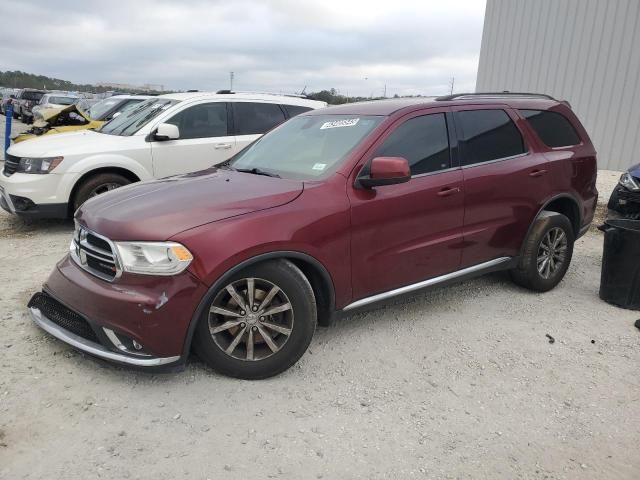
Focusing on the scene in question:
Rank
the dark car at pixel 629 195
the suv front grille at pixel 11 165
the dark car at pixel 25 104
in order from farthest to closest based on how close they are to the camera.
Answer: the dark car at pixel 25 104
the dark car at pixel 629 195
the suv front grille at pixel 11 165

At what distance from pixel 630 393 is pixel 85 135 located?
680cm

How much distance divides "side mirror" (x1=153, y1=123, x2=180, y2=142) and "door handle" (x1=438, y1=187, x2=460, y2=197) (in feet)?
13.1

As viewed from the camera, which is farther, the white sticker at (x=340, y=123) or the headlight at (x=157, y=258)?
the white sticker at (x=340, y=123)

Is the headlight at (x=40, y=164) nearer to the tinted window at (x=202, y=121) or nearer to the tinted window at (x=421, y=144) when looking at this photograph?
the tinted window at (x=202, y=121)

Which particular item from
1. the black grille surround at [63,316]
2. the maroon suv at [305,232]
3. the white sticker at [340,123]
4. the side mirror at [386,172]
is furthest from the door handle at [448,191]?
the black grille surround at [63,316]

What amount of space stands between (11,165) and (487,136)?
575 centimetres

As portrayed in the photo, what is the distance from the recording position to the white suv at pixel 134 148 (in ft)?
20.3

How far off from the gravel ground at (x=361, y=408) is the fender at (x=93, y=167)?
2.36 metres

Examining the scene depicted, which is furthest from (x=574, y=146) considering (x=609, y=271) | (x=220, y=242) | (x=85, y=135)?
(x=85, y=135)

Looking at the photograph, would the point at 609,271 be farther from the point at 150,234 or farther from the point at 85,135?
the point at 85,135

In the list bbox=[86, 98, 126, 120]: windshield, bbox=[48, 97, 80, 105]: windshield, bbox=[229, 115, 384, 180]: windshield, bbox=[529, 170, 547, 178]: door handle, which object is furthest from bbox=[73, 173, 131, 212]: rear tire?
bbox=[48, 97, 80, 105]: windshield

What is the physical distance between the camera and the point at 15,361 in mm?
3291

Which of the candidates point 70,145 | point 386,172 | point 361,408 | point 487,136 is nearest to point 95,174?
point 70,145

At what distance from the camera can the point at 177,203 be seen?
123 inches
